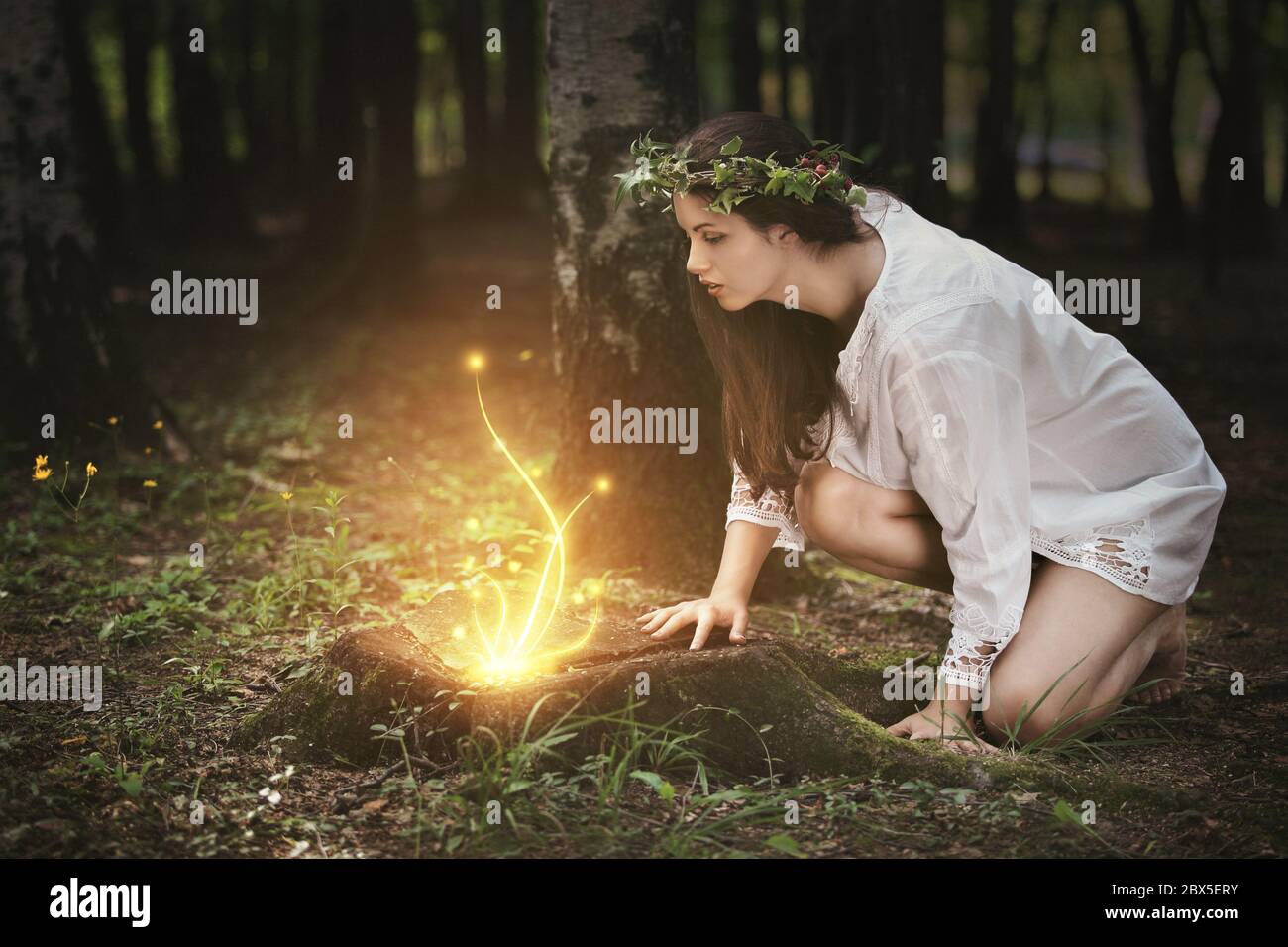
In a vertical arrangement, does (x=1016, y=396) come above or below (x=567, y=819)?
above

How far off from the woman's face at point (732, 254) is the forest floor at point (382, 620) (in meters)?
1.32

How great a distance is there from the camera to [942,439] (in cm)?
333

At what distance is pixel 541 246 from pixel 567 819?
15.5m

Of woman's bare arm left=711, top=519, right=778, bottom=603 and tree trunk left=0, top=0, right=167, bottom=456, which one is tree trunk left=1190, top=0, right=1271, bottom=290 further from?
tree trunk left=0, top=0, right=167, bottom=456

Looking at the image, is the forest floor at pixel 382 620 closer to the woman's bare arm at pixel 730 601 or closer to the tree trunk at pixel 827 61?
the woman's bare arm at pixel 730 601

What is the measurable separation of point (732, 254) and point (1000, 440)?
2.90ft

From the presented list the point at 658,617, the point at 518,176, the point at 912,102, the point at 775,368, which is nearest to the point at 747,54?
the point at 912,102

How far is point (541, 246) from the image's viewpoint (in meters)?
18.0

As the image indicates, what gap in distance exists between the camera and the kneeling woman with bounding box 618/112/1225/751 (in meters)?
3.35

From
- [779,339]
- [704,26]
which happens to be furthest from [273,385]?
[704,26]

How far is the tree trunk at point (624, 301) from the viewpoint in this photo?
190 inches

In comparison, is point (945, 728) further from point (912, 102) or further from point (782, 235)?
point (912, 102)
